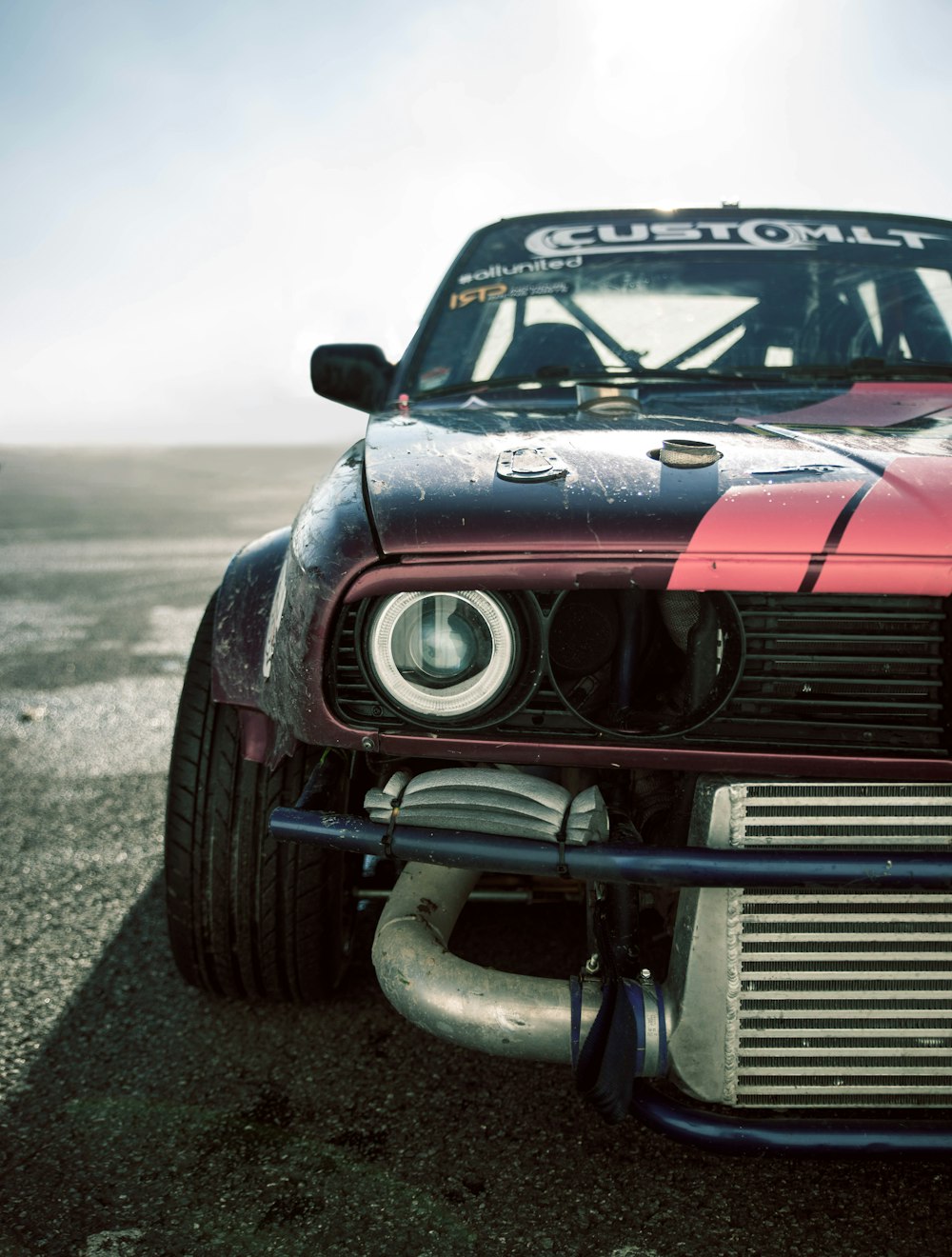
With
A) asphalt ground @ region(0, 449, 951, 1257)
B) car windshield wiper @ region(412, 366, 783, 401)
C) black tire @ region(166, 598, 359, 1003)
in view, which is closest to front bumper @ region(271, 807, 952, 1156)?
asphalt ground @ region(0, 449, 951, 1257)

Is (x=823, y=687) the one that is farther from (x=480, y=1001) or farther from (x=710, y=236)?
(x=710, y=236)

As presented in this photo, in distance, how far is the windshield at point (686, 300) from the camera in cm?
240

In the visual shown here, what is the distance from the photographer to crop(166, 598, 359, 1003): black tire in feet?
6.03

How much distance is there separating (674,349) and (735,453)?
3.30ft

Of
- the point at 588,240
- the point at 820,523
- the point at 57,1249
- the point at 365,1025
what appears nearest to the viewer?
the point at 820,523

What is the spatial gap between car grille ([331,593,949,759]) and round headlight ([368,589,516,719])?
37mm

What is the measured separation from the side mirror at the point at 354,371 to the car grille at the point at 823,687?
1498 millimetres

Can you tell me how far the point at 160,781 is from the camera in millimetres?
3301

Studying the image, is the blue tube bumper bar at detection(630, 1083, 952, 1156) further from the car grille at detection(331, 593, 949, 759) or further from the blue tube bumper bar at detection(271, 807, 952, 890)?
the car grille at detection(331, 593, 949, 759)

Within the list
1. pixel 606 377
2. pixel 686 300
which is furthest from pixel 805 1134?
pixel 686 300

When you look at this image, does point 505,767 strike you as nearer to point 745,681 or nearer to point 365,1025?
point 745,681

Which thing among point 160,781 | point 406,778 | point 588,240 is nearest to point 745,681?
point 406,778

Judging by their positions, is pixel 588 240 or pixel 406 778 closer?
pixel 406 778

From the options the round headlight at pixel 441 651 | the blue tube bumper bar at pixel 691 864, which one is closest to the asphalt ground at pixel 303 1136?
the blue tube bumper bar at pixel 691 864
